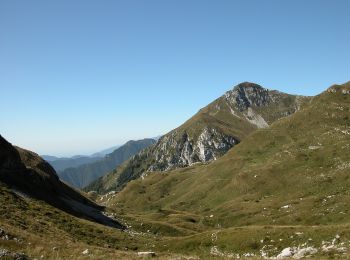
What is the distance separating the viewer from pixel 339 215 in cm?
7950

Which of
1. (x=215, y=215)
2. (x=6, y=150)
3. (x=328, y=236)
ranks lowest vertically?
(x=215, y=215)

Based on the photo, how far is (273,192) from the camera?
426 feet

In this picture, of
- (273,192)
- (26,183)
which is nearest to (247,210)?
(273,192)

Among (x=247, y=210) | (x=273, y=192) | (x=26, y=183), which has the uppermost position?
(x=26, y=183)

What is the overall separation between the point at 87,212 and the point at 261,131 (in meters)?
132

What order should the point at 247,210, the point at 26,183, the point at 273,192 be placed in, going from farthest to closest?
the point at 273,192 < the point at 247,210 < the point at 26,183

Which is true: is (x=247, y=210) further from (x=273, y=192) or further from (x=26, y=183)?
(x=26, y=183)

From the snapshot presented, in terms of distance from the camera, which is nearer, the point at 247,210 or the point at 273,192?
the point at 247,210

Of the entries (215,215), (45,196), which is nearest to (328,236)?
(45,196)

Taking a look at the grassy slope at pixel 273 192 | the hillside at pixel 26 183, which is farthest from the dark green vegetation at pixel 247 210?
the hillside at pixel 26 183

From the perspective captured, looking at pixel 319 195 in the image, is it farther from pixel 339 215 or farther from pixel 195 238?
pixel 195 238

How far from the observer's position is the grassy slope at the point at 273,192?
171 feet

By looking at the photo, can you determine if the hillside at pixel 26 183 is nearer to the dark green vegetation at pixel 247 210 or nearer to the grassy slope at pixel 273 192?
the dark green vegetation at pixel 247 210

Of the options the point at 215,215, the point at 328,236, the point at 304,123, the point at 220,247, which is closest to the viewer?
the point at 328,236
